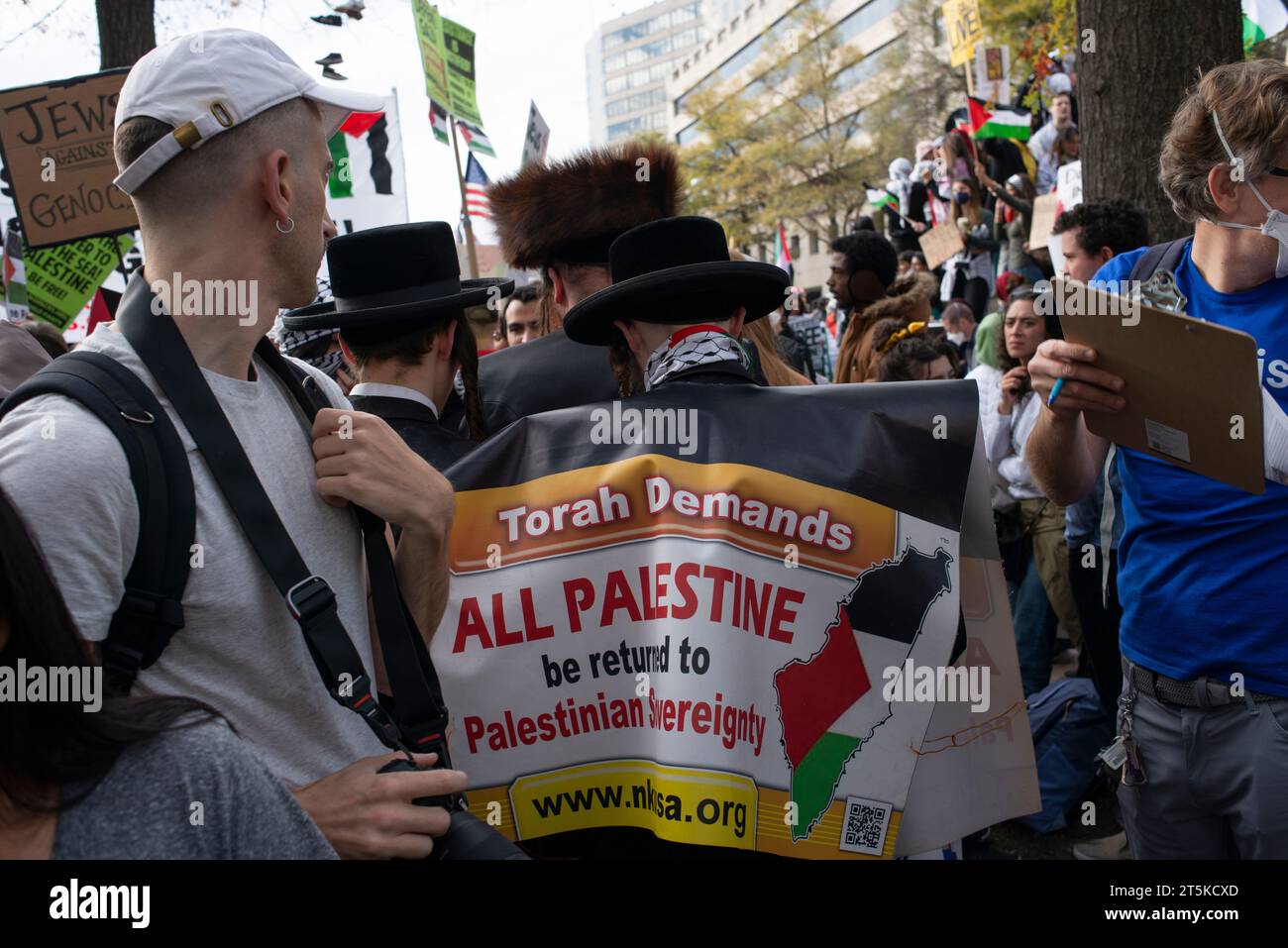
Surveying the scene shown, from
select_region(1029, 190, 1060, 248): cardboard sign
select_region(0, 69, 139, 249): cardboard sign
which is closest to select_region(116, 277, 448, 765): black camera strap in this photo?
select_region(0, 69, 139, 249): cardboard sign

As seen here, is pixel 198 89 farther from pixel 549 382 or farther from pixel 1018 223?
pixel 1018 223

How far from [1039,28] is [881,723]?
20.8m

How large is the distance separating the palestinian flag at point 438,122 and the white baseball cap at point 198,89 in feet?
33.8

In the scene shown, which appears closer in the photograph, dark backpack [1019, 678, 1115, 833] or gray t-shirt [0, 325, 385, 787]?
gray t-shirt [0, 325, 385, 787]

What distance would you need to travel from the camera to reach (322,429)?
1.73 meters

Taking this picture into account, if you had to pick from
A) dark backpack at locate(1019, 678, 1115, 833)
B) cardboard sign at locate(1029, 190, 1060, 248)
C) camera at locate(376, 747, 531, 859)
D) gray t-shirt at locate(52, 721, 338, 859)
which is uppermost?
cardboard sign at locate(1029, 190, 1060, 248)

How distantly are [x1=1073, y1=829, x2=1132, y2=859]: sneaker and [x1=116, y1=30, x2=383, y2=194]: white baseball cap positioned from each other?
14.0 feet

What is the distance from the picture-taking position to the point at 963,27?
1261 cm

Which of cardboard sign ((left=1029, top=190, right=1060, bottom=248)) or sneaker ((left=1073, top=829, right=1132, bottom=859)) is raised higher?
cardboard sign ((left=1029, top=190, right=1060, bottom=248))

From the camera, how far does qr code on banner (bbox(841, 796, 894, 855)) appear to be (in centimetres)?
223

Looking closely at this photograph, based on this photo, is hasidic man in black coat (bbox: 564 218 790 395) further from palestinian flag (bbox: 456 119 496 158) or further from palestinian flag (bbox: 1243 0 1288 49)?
palestinian flag (bbox: 456 119 496 158)

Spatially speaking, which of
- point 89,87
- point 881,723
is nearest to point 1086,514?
point 881,723
